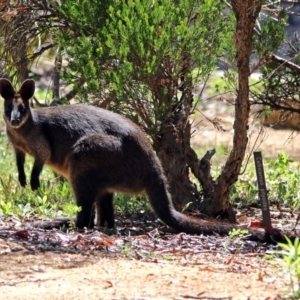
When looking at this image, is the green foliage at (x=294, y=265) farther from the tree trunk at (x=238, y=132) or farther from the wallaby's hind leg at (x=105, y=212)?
the wallaby's hind leg at (x=105, y=212)

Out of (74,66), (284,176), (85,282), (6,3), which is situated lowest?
(85,282)

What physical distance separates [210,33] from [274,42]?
651mm

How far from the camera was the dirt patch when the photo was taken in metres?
4.63

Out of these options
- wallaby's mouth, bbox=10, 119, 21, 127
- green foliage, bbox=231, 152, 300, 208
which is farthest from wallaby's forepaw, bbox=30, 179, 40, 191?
green foliage, bbox=231, 152, 300, 208

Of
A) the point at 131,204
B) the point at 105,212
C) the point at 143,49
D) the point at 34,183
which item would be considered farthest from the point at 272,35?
the point at 34,183

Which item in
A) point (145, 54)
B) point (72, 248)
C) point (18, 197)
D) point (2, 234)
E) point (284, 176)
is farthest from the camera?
point (284, 176)

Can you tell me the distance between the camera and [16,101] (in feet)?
25.2

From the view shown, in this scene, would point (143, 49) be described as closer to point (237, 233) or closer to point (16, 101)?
point (16, 101)

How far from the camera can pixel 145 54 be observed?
7578mm

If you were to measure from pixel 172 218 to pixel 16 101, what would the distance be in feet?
6.23

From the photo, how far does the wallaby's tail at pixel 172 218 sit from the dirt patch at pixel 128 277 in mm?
962

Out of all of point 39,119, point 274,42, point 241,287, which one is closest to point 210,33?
point 274,42

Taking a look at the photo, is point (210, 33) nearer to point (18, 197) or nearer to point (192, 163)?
point (192, 163)

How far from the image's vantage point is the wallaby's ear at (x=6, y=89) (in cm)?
755
